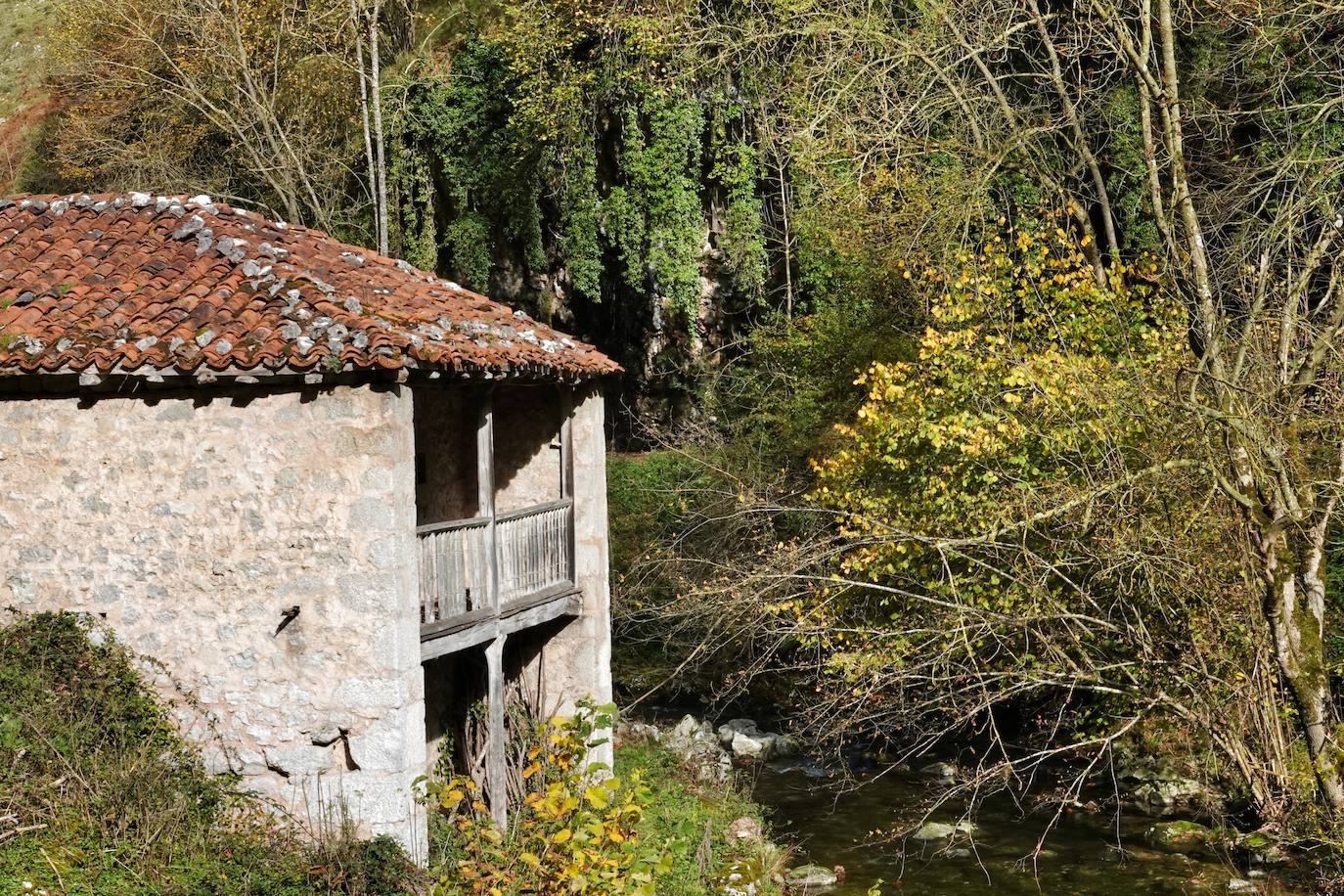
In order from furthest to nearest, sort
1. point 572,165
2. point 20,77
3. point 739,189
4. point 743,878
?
point 20,77 → point 572,165 → point 739,189 → point 743,878

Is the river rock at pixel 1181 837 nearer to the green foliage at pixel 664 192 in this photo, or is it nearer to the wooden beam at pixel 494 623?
the wooden beam at pixel 494 623

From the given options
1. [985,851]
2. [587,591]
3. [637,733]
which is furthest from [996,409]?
[637,733]

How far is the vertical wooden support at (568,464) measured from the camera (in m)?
11.7

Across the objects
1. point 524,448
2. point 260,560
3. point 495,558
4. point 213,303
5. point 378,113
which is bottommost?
point 495,558

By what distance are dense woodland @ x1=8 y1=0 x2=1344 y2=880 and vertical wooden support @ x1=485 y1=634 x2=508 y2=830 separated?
2.42 meters

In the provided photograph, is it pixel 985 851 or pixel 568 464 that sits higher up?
pixel 568 464

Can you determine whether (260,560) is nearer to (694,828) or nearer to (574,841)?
(574,841)

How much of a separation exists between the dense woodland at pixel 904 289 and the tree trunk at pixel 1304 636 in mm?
42

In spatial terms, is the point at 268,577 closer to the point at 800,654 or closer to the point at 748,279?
the point at 800,654

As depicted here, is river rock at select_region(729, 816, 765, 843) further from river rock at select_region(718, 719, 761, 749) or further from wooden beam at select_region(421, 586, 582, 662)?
river rock at select_region(718, 719, 761, 749)

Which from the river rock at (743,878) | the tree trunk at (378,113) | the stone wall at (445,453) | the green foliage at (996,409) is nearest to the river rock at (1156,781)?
the green foliage at (996,409)

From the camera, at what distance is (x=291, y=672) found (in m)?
8.74

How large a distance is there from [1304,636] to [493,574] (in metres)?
6.43

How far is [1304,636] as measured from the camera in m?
9.55
